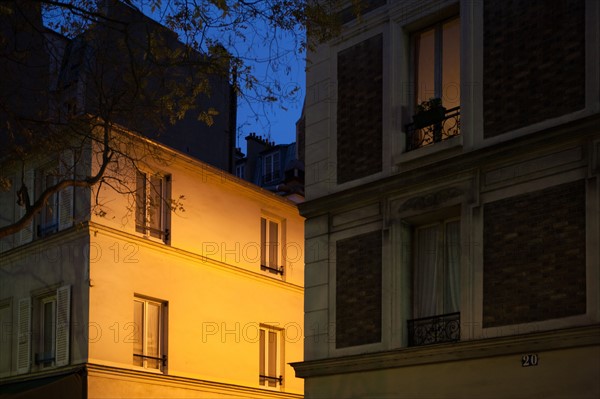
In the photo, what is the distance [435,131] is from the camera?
1541 centimetres

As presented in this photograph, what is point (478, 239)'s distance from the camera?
14.2m

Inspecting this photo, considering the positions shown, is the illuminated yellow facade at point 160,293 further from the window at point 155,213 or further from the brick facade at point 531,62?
the brick facade at point 531,62

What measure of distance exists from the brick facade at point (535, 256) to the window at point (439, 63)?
7.62 ft

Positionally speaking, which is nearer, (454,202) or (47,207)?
(454,202)

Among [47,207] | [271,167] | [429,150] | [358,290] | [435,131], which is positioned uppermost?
[271,167]

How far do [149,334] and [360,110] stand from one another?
28.3 feet

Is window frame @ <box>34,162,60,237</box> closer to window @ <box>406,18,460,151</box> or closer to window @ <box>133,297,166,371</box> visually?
window @ <box>133,297,166,371</box>

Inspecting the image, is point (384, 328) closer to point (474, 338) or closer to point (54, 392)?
point (474, 338)

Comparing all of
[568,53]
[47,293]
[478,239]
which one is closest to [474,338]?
[478,239]

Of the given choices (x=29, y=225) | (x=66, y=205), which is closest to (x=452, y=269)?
(x=66, y=205)

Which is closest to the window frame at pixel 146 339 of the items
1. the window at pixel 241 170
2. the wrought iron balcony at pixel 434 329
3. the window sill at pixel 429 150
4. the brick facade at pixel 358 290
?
the brick facade at pixel 358 290

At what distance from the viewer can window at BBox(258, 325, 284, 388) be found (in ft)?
82.2

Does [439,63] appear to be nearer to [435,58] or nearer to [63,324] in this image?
[435,58]

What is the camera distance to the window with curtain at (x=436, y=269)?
48.6ft
